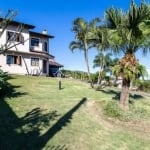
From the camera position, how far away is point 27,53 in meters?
39.7

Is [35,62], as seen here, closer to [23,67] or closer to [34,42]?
[23,67]

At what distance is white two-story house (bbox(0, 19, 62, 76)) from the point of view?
37.6m

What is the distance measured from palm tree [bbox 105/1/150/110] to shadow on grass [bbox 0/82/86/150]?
12.1ft

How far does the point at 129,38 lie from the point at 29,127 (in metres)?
8.53

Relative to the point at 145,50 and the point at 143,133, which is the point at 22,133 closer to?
the point at 143,133

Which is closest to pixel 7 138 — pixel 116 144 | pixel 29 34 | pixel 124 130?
pixel 116 144

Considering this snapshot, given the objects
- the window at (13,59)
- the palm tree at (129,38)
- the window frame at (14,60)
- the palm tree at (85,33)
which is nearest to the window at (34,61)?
the window frame at (14,60)

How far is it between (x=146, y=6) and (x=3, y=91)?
11.0 metres

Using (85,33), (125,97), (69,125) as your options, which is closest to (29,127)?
(69,125)

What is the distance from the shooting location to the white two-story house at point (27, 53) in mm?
37594

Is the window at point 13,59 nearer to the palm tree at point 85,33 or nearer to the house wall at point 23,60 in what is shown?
the house wall at point 23,60

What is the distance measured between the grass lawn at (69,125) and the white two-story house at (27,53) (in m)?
19.0

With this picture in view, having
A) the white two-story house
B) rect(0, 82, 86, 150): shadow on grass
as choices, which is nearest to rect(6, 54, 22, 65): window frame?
the white two-story house

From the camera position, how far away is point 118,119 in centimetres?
1656
